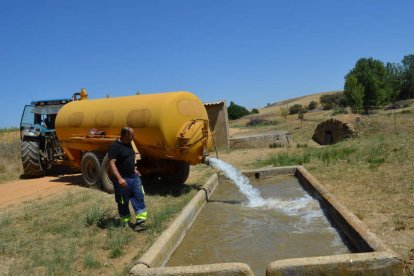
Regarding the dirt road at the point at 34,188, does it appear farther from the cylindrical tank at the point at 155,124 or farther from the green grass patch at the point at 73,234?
the cylindrical tank at the point at 155,124

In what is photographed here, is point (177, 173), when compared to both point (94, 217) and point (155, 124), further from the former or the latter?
point (94, 217)

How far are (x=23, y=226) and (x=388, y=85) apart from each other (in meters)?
53.4

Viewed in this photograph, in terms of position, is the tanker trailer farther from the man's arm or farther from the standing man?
the man's arm

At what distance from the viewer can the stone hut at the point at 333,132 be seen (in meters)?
20.2

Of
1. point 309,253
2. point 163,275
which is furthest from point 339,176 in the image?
point 163,275

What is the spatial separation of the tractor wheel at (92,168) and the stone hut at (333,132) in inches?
522

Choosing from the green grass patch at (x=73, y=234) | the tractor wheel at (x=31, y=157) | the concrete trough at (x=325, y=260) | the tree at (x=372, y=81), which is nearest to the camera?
the concrete trough at (x=325, y=260)

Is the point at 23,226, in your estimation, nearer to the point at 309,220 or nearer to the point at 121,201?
the point at 121,201

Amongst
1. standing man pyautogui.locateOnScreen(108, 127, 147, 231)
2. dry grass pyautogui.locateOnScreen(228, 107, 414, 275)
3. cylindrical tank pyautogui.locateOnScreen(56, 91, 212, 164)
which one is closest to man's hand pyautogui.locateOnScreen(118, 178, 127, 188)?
standing man pyautogui.locateOnScreen(108, 127, 147, 231)

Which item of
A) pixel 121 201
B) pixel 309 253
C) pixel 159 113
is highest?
pixel 159 113

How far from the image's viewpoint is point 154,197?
9.71 metres

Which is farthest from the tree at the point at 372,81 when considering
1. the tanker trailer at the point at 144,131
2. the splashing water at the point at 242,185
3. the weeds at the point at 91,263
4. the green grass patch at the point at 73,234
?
the weeds at the point at 91,263

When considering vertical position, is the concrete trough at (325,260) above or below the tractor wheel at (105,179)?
below

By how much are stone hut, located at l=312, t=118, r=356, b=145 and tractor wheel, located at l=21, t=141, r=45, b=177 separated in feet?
44.7
